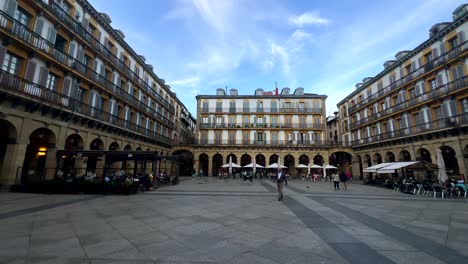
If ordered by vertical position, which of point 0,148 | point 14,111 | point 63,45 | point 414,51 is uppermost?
point 414,51

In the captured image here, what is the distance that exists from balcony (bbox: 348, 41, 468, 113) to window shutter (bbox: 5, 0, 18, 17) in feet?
107

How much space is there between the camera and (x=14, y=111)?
11578mm

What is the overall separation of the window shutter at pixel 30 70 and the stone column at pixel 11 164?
409cm

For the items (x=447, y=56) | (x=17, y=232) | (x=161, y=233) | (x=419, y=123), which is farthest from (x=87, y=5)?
(x=419, y=123)

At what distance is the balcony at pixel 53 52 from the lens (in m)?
11.4

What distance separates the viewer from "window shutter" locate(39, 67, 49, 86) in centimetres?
1341

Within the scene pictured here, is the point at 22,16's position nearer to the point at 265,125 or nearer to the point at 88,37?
the point at 88,37

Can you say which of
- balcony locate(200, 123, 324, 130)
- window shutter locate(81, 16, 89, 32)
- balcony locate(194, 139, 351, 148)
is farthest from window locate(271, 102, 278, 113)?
window shutter locate(81, 16, 89, 32)

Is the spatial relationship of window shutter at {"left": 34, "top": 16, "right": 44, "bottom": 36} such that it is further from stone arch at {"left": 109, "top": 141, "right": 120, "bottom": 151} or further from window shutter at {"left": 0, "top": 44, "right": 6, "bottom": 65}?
stone arch at {"left": 109, "top": 141, "right": 120, "bottom": 151}

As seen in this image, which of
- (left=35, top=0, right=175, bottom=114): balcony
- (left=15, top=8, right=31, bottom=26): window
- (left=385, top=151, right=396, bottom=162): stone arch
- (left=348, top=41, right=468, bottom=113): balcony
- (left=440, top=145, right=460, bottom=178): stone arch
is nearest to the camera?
(left=15, top=8, right=31, bottom=26): window

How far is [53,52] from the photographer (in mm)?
14117

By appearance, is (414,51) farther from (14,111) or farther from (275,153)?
(14,111)

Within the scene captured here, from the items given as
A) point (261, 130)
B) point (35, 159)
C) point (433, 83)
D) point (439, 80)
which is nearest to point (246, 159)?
point (261, 130)

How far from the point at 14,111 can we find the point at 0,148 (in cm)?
372
